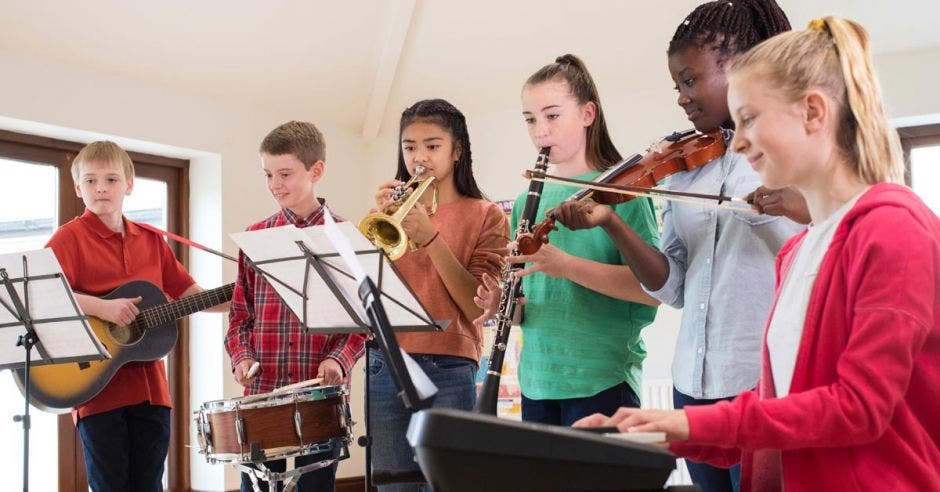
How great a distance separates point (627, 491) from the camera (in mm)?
975

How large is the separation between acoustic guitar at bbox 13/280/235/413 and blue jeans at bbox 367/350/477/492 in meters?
1.18

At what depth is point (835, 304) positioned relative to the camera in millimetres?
1153

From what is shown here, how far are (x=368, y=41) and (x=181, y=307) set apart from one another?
2316 millimetres

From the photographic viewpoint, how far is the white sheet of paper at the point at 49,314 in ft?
8.56

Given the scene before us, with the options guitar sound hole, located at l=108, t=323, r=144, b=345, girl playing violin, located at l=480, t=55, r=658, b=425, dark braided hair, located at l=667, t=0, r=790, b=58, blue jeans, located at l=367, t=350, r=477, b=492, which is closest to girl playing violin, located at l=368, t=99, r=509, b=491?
blue jeans, located at l=367, t=350, r=477, b=492

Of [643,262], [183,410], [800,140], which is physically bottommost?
[183,410]

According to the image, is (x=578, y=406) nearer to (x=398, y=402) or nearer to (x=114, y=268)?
(x=398, y=402)

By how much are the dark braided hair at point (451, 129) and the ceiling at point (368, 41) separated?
7.41ft

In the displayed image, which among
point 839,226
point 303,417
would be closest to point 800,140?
point 839,226

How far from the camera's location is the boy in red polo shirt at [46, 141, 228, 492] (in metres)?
2.96

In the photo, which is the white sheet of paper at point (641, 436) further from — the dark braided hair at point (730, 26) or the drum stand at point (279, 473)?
the drum stand at point (279, 473)

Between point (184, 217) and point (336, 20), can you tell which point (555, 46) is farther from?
point (184, 217)

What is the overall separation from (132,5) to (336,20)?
3.51 feet

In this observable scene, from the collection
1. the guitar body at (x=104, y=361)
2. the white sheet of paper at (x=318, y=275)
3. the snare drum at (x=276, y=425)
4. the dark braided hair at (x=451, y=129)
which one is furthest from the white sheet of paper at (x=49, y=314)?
the dark braided hair at (x=451, y=129)
